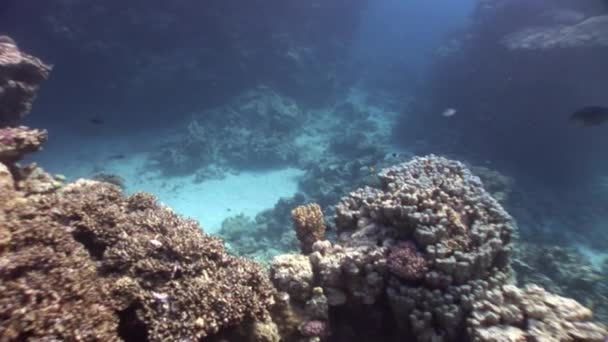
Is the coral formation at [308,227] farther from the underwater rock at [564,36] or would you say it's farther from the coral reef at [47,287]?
the underwater rock at [564,36]

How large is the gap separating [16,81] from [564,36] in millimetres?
24479

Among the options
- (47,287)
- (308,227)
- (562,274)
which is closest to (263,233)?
(308,227)

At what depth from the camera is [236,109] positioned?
988 inches

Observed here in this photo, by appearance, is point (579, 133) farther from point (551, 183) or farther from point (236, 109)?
point (236, 109)

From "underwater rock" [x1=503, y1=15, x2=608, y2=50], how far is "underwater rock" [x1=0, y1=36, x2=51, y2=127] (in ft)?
77.0

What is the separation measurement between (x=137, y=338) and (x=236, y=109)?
23043 mm

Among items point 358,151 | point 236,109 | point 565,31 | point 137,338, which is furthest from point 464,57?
point 137,338

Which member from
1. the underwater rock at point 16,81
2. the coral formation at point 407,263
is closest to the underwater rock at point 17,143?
Answer: the underwater rock at point 16,81

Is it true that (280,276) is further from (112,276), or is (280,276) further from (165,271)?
(112,276)

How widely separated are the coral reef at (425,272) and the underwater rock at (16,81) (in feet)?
24.0

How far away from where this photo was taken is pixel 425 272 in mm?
4066

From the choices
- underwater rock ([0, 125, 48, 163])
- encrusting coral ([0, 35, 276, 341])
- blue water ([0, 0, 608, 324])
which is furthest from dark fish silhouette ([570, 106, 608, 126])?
underwater rock ([0, 125, 48, 163])

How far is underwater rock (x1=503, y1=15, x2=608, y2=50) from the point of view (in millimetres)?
17781

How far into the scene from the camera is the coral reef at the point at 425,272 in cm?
366
